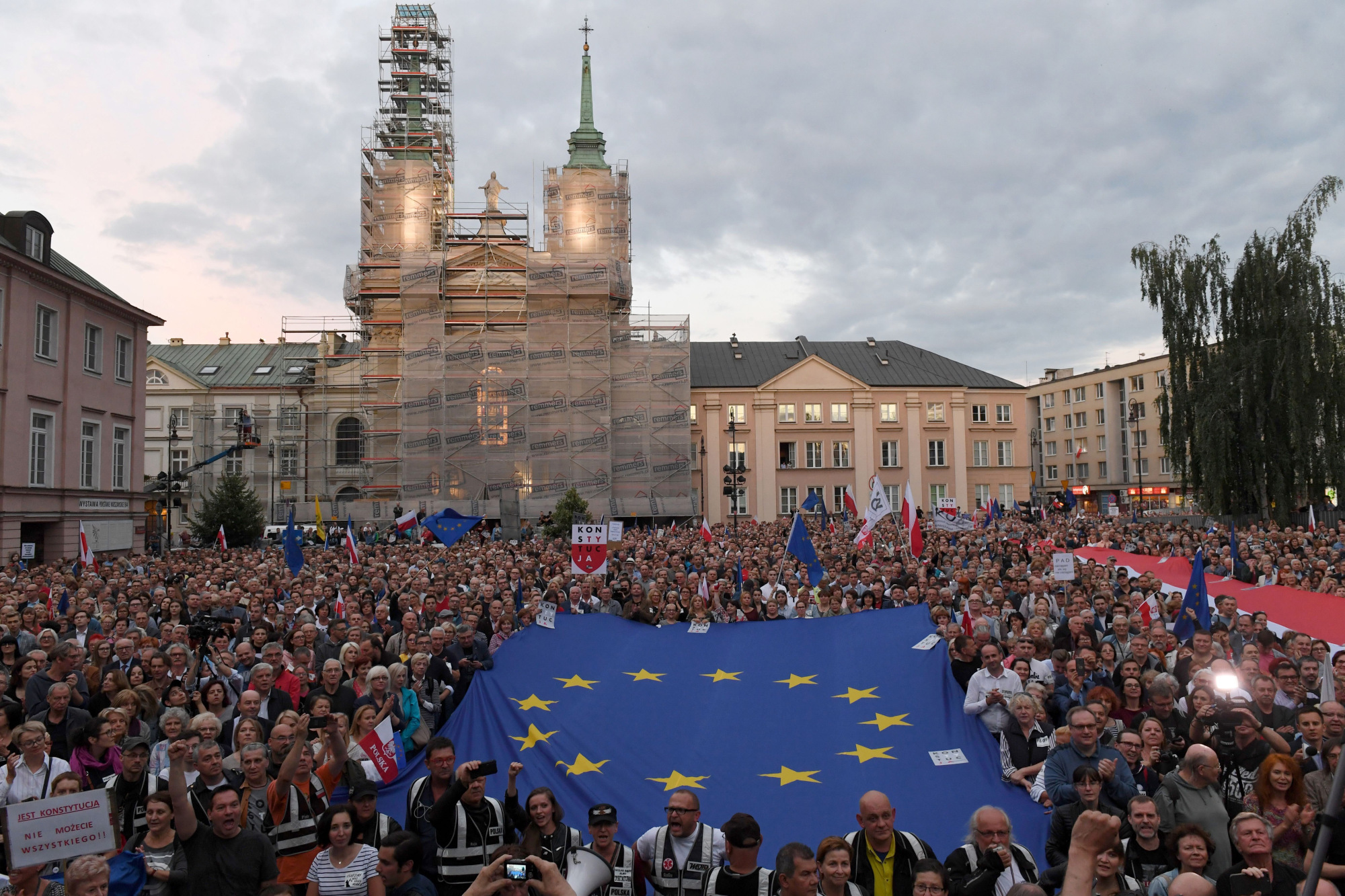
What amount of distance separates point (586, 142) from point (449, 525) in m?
43.3

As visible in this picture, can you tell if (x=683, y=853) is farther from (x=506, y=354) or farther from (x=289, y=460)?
(x=289, y=460)

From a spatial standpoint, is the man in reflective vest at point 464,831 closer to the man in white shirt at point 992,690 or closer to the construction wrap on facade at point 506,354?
the man in white shirt at point 992,690

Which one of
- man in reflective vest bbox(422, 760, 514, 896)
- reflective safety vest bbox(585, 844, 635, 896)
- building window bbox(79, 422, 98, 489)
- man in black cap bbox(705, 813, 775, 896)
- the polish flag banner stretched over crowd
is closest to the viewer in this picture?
man in black cap bbox(705, 813, 775, 896)

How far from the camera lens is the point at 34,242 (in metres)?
30.5

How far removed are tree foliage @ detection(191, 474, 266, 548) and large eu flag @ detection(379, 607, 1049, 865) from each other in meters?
32.8

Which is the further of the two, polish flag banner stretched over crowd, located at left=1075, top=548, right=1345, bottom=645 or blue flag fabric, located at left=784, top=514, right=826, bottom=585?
blue flag fabric, located at left=784, top=514, right=826, bottom=585

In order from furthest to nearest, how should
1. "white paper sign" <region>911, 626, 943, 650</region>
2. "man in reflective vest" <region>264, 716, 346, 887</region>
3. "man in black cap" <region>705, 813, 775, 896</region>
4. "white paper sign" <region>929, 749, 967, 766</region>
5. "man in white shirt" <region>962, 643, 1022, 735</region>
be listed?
"white paper sign" <region>911, 626, 943, 650</region>
"man in white shirt" <region>962, 643, 1022, 735</region>
"white paper sign" <region>929, 749, 967, 766</region>
"man in reflective vest" <region>264, 716, 346, 887</region>
"man in black cap" <region>705, 813, 775, 896</region>

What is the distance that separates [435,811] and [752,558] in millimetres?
15924

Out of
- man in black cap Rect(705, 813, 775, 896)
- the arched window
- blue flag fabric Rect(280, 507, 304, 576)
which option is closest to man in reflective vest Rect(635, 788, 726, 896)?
man in black cap Rect(705, 813, 775, 896)

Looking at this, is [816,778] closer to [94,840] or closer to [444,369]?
[94,840]

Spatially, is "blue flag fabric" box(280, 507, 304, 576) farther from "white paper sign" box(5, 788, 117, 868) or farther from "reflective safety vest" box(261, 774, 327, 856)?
"white paper sign" box(5, 788, 117, 868)

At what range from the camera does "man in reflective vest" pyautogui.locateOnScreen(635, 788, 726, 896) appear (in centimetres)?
506

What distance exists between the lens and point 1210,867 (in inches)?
212

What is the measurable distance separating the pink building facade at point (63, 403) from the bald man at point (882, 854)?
91.6 ft
